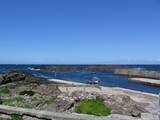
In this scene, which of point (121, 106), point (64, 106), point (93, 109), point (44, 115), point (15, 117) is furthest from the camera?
point (121, 106)

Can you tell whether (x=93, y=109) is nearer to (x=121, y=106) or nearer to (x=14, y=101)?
(x=121, y=106)

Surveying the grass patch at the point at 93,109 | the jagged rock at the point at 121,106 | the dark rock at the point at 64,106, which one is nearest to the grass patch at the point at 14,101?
the dark rock at the point at 64,106

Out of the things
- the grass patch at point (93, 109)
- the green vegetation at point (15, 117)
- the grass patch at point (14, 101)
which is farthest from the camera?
the grass patch at point (14, 101)

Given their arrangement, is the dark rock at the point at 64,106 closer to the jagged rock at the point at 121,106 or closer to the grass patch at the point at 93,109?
the grass patch at the point at 93,109

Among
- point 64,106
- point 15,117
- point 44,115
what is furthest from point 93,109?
point 15,117

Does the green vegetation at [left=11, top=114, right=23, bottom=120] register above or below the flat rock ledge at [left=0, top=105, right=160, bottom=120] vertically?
below

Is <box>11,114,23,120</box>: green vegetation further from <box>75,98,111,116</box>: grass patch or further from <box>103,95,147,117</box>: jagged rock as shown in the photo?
<box>103,95,147,117</box>: jagged rock

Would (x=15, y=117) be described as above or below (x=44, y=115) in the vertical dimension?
below

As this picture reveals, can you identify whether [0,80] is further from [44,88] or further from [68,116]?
[68,116]

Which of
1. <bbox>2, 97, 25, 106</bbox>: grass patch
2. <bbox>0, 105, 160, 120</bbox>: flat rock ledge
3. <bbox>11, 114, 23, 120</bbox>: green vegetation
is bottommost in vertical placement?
<bbox>11, 114, 23, 120</bbox>: green vegetation

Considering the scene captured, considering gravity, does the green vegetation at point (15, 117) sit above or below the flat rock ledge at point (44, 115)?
below

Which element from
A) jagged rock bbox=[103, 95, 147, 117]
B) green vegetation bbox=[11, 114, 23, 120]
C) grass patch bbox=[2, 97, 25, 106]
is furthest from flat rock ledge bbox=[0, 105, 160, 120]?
grass patch bbox=[2, 97, 25, 106]

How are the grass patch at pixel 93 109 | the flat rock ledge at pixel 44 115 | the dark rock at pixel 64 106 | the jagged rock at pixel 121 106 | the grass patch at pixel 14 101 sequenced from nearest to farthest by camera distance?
the flat rock ledge at pixel 44 115 → the grass patch at pixel 93 109 → the dark rock at pixel 64 106 → the jagged rock at pixel 121 106 → the grass patch at pixel 14 101

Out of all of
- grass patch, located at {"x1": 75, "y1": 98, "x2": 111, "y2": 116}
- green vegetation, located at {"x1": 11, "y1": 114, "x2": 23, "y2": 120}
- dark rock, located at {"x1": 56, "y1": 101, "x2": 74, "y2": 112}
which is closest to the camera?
green vegetation, located at {"x1": 11, "y1": 114, "x2": 23, "y2": 120}
